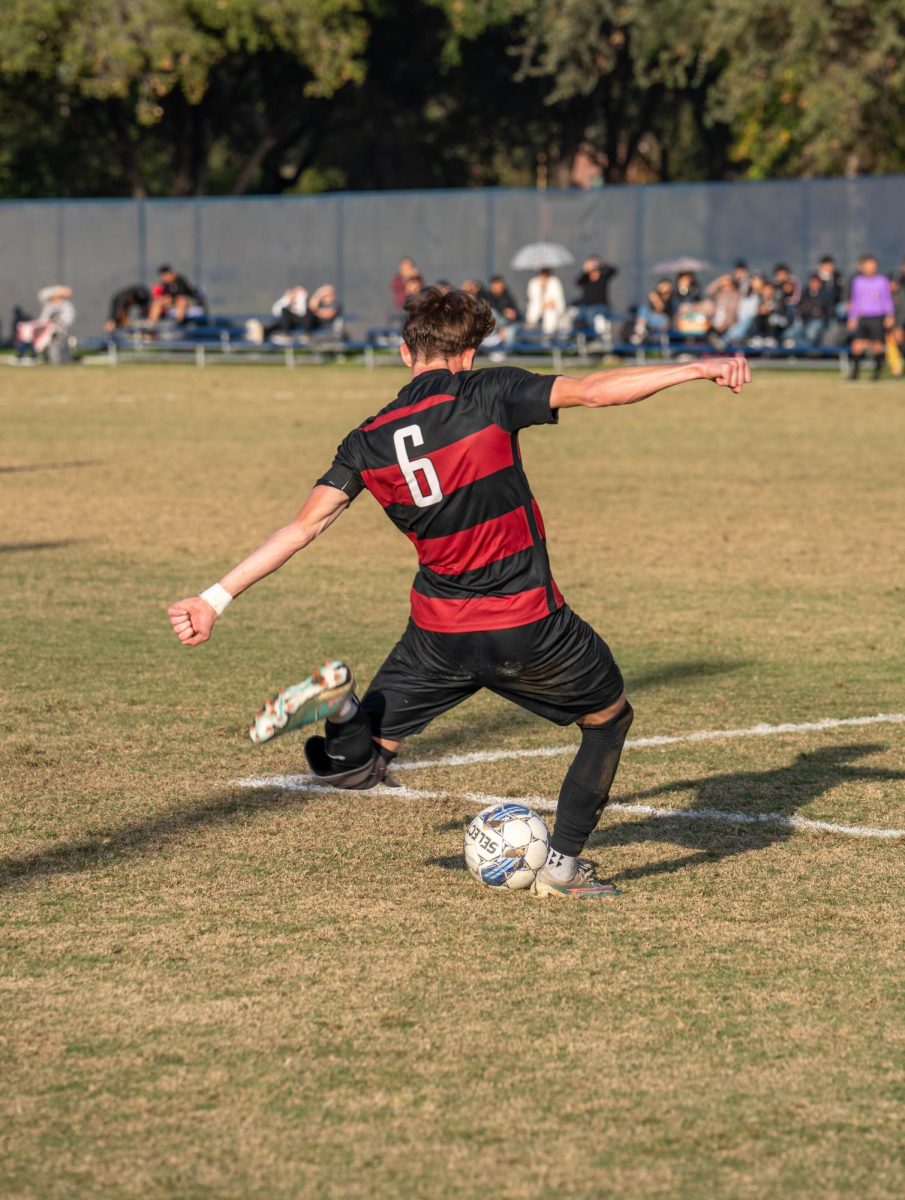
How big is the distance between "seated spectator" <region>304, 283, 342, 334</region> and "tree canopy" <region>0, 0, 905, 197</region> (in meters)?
7.04

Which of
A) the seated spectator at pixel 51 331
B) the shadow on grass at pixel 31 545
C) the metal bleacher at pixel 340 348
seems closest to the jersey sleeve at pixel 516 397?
the shadow on grass at pixel 31 545

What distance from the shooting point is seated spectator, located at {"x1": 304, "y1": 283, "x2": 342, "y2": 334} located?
37.1 m

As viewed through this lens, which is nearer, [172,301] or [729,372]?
[729,372]

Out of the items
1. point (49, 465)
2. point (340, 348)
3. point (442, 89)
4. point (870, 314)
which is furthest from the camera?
point (442, 89)

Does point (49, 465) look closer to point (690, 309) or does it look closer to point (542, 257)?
point (690, 309)

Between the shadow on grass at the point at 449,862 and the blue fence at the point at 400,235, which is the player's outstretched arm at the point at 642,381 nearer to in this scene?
the shadow on grass at the point at 449,862

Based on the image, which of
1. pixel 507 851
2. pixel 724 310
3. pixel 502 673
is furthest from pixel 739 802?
pixel 724 310

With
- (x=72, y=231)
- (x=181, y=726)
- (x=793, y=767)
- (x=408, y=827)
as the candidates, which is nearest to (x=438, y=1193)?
(x=408, y=827)

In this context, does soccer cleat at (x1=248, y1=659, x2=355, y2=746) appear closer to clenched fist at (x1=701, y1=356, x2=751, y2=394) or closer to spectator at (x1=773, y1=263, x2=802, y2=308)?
clenched fist at (x1=701, y1=356, x2=751, y2=394)

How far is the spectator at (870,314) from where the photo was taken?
1164 inches

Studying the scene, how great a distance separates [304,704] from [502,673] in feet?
2.26

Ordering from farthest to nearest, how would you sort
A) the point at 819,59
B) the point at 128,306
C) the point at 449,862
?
the point at 128,306, the point at 819,59, the point at 449,862

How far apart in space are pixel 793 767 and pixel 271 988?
309 cm

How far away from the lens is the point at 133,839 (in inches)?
250
